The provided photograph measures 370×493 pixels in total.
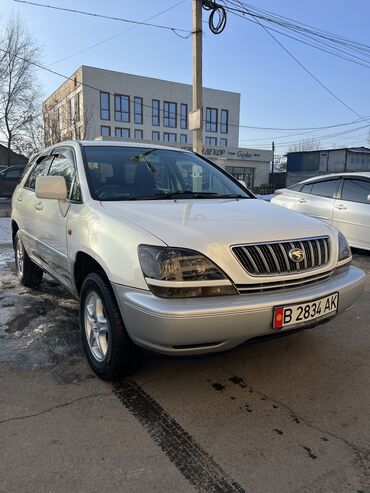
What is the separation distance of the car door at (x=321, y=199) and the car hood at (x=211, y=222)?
15.3 feet

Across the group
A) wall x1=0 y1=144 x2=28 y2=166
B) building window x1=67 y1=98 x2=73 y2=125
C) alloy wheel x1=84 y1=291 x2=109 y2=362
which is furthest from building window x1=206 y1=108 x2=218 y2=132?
alloy wheel x1=84 y1=291 x2=109 y2=362

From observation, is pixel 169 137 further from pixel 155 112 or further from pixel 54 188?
pixel 54 188

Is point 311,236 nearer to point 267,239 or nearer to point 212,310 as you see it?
point 267,239

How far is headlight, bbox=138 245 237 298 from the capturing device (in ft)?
7.73

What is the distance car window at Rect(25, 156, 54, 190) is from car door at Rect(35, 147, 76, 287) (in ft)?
0.56

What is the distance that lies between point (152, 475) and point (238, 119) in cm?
5465

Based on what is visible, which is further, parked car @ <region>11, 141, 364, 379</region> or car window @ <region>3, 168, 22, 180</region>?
car window @ <region>3, 168, 22, 180</region>

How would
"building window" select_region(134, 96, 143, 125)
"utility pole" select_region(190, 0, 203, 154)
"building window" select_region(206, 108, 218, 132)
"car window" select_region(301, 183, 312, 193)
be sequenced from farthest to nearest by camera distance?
1. "building window" select_region(206, 108, 218, 132)
2. "building window" select_region(134, 96, 143, 125)
3. "utility pole" select_region(190, 0, 203, 154)
4. "car window" select_region(301, 183, 312, 193)

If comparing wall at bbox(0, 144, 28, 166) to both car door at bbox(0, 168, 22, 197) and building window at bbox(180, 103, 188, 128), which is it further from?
car door at bbox(0, 168, 22, 197)

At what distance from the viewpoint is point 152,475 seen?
2.02m

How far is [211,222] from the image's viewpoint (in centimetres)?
269

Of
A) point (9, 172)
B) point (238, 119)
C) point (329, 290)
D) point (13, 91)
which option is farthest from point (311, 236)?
point (238, 119)

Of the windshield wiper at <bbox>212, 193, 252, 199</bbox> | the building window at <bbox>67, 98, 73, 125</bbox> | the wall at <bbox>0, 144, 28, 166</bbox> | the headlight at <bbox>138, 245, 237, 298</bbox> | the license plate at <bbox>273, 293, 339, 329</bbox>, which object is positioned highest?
the building window at <bbox>67, 98, 73, 125</bbox>

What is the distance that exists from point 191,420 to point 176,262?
0.95 metres
